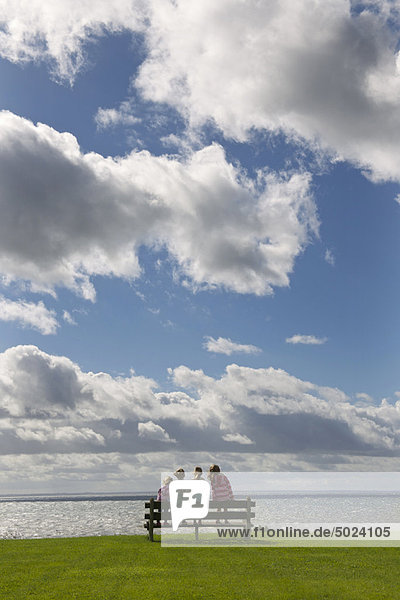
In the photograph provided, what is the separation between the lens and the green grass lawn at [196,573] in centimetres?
1218

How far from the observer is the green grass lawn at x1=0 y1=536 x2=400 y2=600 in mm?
12180

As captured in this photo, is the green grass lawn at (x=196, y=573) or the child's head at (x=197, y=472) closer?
the green grass lawn at (x=196, y=573)

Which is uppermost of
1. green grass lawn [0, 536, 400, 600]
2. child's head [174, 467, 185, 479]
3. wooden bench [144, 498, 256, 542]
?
child's head [174, 467, 185, 479]

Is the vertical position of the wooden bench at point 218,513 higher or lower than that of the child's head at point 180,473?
lower

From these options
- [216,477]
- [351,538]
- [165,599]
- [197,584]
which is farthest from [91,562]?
[351,538]

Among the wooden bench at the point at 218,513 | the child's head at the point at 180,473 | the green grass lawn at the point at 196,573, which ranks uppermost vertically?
the child's head at the point at 180,473

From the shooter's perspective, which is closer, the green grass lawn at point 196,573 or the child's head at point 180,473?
the green grass lawn at point 196,573

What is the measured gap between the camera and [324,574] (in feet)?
47.4

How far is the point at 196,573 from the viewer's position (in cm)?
1463

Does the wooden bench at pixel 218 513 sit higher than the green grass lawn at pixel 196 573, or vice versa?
the wooden bench at pixel 218 513

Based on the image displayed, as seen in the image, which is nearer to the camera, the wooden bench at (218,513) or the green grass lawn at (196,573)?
the green grass lawn at (196,573)

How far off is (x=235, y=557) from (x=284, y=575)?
143 inches

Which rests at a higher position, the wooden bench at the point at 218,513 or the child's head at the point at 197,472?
the child's head at the point at 197,472

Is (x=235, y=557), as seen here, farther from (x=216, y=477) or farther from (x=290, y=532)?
(x=290, y=532)
